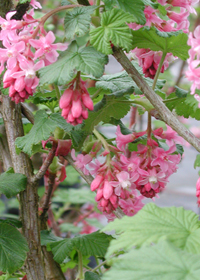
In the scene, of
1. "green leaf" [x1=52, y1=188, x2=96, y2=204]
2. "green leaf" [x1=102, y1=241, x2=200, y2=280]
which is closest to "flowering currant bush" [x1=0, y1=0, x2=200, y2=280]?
"green leaf" [x1=102, y1=241, x2=200, y2=280]

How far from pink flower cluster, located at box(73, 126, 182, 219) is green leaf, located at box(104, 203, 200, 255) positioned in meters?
0.17

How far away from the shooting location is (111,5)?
2.54 ft

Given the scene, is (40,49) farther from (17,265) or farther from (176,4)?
(17,265)

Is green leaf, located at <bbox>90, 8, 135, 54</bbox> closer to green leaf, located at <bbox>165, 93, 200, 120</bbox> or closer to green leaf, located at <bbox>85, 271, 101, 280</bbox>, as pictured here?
green leaf, located at <bbox>165, 93, 200, 120</bbox>

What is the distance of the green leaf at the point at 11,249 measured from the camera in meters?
0.96

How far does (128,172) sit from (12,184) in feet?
1.04

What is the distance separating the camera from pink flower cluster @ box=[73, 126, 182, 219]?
89cm

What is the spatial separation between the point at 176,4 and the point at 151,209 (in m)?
0.54

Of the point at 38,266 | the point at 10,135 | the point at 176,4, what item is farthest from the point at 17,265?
the point at 176,4

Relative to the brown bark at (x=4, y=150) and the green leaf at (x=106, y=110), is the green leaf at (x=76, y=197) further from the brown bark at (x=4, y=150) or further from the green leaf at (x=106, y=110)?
the green leaf at (x=106, y=110)

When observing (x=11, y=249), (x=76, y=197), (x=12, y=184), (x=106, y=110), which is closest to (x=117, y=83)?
(x=106, y=110)

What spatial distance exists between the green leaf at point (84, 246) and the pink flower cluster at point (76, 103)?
43 cm

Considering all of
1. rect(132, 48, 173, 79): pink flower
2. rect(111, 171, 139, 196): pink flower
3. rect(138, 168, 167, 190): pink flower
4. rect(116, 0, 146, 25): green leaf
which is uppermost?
rect(116, 0, 146, 25): green leaf

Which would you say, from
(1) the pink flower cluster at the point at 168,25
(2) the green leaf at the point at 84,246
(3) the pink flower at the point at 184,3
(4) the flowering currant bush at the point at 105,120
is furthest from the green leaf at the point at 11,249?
(3) the pink flower at the point at 184,3
